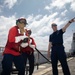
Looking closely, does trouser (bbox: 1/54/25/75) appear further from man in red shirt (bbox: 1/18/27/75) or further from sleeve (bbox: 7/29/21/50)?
sleeve (bbox: 7/29/21/50)

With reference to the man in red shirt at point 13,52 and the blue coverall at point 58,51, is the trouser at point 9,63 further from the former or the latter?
the blue coverall at point 58,51

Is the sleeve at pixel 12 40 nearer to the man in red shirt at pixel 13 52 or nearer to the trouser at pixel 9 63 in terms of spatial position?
the man in red shirt at pixel 13 52

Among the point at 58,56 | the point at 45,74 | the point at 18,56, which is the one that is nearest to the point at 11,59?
the point at 18,56

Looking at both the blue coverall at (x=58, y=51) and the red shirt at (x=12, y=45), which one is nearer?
the red shirt at (x=12, y=45)

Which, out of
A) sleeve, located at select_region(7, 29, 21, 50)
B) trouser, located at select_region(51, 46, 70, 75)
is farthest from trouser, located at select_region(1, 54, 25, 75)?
trouser, located at select_region(51, 46, 70, 75)

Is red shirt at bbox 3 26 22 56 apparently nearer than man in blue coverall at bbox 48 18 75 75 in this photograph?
Yes

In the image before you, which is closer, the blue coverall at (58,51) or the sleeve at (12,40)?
the sleeve at (12,40)

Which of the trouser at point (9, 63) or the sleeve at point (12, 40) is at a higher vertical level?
the sleeve at point (12, 40)

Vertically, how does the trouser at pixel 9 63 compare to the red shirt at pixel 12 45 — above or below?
below

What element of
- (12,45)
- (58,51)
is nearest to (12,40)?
(12,45)

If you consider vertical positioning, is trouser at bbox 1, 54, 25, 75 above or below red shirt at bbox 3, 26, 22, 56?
below

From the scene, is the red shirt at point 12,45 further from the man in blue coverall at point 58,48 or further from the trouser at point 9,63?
the man in blue coverall at point 58,48

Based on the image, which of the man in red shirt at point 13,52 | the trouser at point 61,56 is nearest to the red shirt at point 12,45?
the man in red shirt at point 13,52

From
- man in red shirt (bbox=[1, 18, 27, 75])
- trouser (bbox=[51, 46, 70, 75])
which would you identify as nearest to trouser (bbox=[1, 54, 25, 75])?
man in red shirt (bbox=[1, 18, 27, 75])
